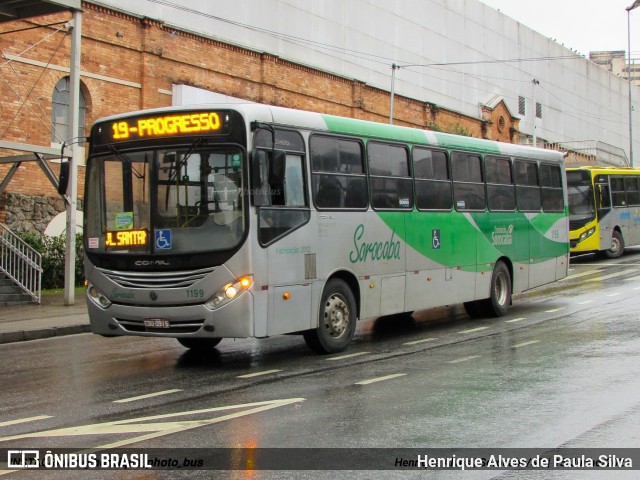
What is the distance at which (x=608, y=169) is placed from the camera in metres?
30.2

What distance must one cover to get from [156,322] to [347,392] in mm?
2773

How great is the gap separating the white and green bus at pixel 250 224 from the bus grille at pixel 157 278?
0.05 feet

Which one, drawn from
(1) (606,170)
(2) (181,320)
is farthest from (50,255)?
(1) (606,170)

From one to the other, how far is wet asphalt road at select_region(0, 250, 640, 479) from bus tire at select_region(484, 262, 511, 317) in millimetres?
1073

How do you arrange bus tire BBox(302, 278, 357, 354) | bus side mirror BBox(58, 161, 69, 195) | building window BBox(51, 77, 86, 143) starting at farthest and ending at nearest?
building window BBox(51, 77, 86, 143)
bus side mirror BBox(58, 161, 69, 195)
bus tire BBox(302, 278, 357, 354)

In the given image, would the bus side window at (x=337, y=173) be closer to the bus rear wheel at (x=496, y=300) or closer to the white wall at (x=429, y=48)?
the bus rear wheel at (x=496, y=300)

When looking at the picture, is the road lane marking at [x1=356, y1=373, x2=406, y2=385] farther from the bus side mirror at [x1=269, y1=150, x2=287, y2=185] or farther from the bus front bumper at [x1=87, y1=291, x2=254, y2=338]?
the bus side mirror at [x1=269, y1=150, x2=287, y2=185]

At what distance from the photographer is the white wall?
32.6 meters

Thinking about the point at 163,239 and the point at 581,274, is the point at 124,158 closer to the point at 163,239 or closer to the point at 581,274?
the point at 163,239

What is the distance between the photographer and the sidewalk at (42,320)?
14.7m

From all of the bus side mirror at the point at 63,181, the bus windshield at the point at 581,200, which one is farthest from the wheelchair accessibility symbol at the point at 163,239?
the bus windshield at the point at 581,200

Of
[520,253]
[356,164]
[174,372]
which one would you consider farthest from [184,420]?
[520,253]

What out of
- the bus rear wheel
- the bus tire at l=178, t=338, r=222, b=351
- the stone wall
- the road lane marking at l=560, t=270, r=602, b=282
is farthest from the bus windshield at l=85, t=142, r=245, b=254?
the road lane marking at l=560, t=270, r=602, b=282

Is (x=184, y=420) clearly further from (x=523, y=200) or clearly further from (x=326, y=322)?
(x=523, y=200)
